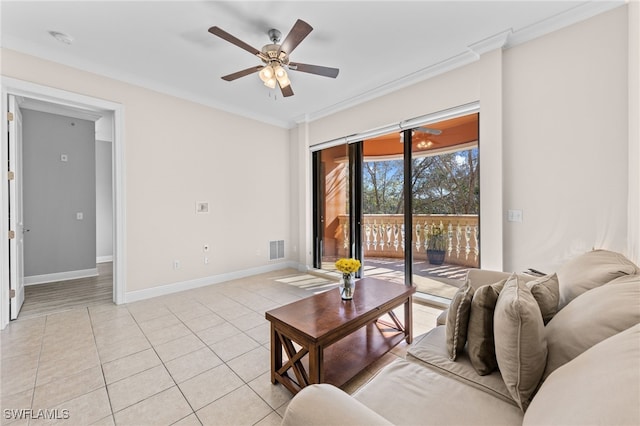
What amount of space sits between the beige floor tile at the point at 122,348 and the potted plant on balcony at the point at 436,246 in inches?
133

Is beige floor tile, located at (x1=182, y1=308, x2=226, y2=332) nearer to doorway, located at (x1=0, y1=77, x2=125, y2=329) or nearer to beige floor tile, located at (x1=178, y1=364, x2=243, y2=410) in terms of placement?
beige floor tile, located at (x1=178, y1=364, x2=243, y2=410)

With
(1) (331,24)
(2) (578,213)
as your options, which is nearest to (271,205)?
(1) (331,24)

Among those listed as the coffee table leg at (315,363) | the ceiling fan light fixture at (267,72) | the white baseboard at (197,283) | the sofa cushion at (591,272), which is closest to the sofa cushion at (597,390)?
the sofa cushion at (591,272)

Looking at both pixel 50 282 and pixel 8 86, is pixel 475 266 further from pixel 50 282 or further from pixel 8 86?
pixel 50 282

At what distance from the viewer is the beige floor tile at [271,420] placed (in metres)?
1.48

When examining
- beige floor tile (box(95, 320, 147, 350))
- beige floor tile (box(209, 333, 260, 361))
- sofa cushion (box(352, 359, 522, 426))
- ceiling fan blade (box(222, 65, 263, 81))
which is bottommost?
beige floor tile (box(209, 333, 260, 361))

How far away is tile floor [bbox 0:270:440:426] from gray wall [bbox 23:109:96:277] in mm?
2091

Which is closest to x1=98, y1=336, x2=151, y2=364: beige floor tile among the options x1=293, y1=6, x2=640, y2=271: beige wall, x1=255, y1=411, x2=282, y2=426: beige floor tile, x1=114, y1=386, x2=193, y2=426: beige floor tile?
x1=114, y1=386, x2=193, y2=426: beige floor tile

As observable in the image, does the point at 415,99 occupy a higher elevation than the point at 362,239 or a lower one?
higher

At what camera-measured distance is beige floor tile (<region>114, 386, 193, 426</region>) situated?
1.49 meters

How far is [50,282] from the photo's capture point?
4.25 metres

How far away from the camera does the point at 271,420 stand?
1505 millimetres

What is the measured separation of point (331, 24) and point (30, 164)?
5.08 meters

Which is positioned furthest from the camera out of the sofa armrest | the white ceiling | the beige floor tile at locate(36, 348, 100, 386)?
the white ceiling
